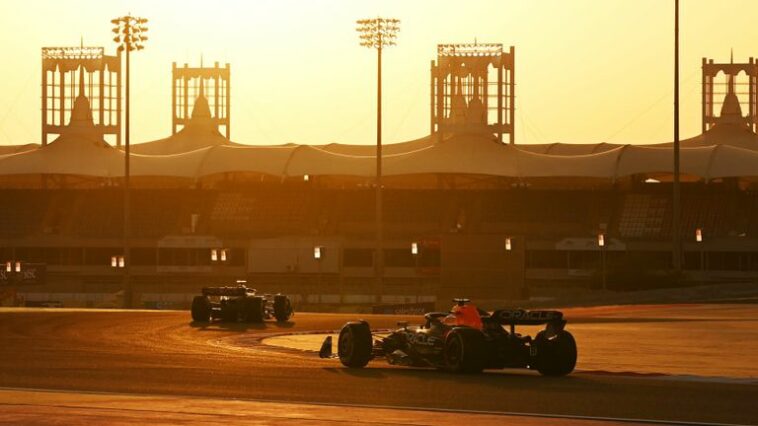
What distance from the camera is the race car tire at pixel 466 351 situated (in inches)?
1097

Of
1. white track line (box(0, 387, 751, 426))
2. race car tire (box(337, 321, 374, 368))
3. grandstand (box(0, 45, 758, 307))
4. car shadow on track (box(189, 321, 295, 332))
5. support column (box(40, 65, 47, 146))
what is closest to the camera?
white track line (box(0, 387, 751, 426))

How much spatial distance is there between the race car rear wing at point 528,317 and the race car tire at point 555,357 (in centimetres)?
41

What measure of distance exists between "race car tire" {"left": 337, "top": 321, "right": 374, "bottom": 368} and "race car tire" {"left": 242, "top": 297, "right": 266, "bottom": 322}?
74.2 ft

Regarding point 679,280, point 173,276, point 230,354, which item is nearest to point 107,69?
point 173,276

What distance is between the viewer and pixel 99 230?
389ft

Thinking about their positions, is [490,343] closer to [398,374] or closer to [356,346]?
[398,374]

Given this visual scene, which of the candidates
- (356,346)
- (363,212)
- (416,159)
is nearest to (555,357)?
(356,346)

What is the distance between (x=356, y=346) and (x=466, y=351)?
2918 millimetres

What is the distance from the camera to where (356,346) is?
30031mm

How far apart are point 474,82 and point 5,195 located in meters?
38.9

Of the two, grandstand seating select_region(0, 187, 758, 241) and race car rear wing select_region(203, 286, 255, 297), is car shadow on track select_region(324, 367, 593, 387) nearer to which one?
race car rear wing select_region(203, 286, 255, 297)

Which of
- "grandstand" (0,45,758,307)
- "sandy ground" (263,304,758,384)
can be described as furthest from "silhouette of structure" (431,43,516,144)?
"sandy ground" (263,304,758,384)

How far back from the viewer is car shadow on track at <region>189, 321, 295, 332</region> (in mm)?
48000

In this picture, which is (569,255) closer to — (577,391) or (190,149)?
(190,149)
